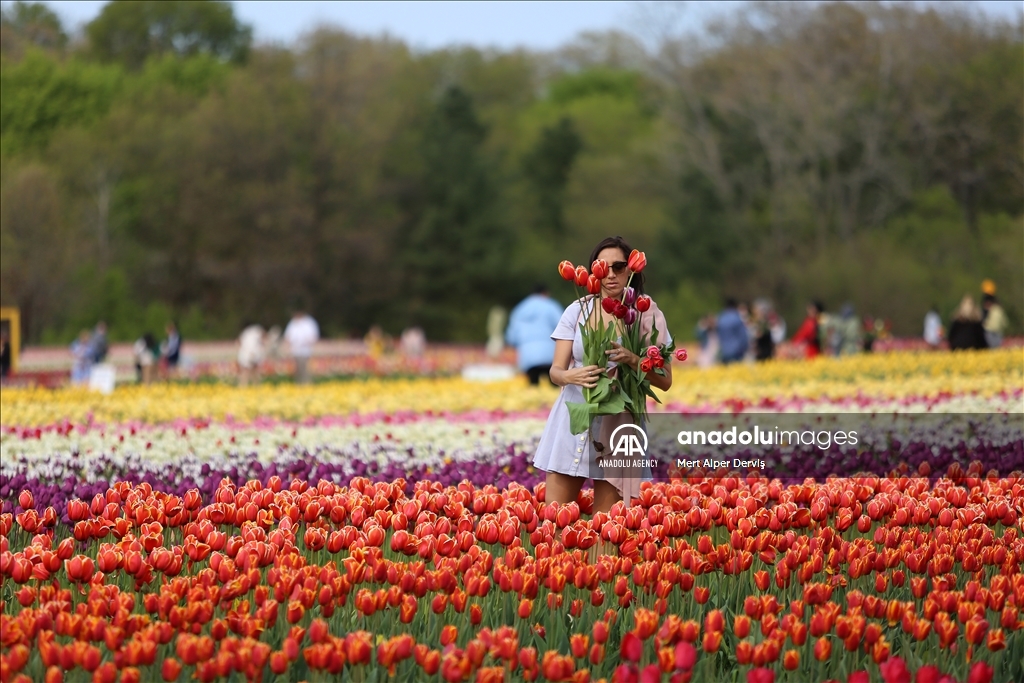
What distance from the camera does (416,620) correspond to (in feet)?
14.7

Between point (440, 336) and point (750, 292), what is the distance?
10.5 meters

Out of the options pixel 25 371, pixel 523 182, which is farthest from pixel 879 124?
pixel 25 371

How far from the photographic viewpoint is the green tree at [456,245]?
44.8 m

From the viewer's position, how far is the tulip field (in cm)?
384

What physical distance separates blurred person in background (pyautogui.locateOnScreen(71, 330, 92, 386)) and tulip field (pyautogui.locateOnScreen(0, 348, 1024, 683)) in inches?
515

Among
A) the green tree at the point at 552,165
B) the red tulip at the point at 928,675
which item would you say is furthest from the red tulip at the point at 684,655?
the green tree at the point at 552,165

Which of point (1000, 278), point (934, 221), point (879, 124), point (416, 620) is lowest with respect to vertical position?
point (416, 620)

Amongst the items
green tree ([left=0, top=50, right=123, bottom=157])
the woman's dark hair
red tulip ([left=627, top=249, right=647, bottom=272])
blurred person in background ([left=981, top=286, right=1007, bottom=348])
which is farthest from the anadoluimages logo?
blurred person in background ([left=981, top=286, right=1007, bottom=348])

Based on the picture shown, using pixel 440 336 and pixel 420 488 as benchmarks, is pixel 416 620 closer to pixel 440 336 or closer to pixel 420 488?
pixel 420 488

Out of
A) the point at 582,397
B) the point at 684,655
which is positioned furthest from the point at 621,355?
the point at 684,655

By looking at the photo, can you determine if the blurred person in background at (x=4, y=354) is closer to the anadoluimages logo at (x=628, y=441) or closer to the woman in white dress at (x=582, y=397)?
the woman in white dress at (x=582, y=397)

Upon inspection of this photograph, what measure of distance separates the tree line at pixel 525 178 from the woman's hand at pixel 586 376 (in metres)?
25.0

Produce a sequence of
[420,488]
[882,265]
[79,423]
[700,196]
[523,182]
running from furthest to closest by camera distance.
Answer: [523,182] < [700,196] < [882,265] < [79,423] < [420,488]

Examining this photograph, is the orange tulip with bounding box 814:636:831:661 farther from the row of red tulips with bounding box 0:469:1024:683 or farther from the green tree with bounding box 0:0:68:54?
the green tree with bounding box 0:0:68:54
